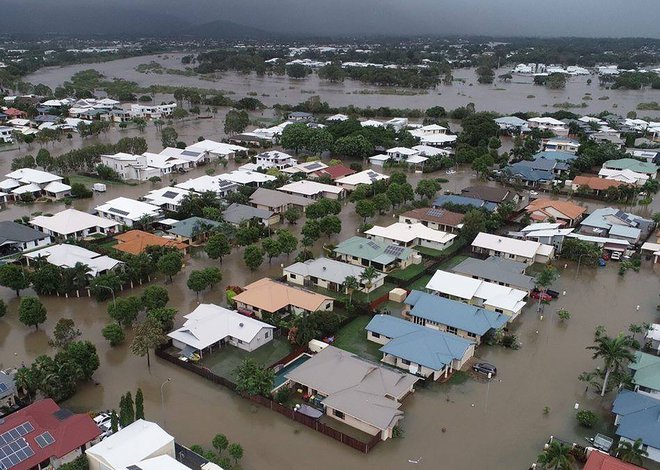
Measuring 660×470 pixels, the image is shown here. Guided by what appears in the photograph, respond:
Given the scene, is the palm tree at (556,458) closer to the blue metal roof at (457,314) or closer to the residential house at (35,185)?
the blue metal roof at (457,314)

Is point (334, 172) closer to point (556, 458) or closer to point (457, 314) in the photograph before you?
point (457, 314)

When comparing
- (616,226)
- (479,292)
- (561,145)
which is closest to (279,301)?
(479,292)

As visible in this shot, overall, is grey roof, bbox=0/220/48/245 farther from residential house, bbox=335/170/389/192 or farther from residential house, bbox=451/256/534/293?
residential house, bbox=451/256/534/293

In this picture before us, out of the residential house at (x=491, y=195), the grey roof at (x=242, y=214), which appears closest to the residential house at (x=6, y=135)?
the grey roof at (x=242, y=214)

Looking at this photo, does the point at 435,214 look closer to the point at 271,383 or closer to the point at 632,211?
the point at 632,211

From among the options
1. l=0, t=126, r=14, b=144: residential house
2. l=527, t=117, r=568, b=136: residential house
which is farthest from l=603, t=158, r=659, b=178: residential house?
l=0, t=126, r=14, b=144: residential house
